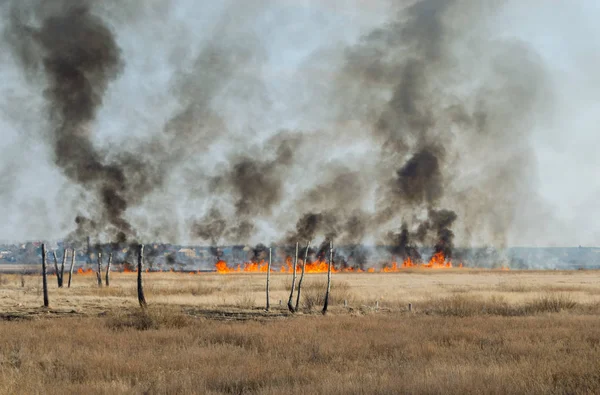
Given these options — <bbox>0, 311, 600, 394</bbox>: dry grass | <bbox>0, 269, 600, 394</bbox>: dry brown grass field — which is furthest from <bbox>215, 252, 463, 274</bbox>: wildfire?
<bbox>0, 311, 600, 394</bbox>: dry grass

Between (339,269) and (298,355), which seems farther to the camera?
(339,269)

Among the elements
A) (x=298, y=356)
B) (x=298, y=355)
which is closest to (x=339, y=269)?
(x=298, y=355)

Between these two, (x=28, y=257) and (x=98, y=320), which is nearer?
(x=98, y=320)

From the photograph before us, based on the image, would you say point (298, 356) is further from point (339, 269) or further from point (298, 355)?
point (339, 269)

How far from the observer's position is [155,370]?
33.3 ft

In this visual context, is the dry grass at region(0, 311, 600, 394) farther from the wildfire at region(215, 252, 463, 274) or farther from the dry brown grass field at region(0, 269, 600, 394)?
the wildfire at region(215, 252, 463, 274)

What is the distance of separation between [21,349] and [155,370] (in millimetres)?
4073

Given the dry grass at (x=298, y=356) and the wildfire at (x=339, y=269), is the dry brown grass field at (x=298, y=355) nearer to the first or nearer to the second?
the dry grass at (x=298, y=356)

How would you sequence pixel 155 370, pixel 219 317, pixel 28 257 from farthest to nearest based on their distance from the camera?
pixel 28 257
pixel 219 317
pixel 155 370

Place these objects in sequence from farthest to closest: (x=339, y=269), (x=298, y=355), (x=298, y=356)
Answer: (x=339, y=269) < (x=298, y=355) < (x=298, y=356)

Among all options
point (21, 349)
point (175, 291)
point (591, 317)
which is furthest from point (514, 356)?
point (175, 291)

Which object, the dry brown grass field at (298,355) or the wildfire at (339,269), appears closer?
the dry brown grass field at (298,355)

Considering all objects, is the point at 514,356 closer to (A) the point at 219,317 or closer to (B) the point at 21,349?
(B) the point at 21,349

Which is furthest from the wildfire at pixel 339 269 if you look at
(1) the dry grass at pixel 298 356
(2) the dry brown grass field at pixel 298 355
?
(1) the dry grass at pixel 298 356
